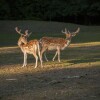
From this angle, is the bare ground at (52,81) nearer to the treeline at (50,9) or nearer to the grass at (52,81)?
the grass at (52,81)

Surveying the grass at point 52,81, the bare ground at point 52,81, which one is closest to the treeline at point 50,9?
the grass at point 52,81

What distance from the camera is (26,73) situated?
51.7ft

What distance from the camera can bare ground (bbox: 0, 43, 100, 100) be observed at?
10.9 metres

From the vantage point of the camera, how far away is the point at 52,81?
43.5 ft

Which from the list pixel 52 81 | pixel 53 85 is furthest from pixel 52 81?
pixel 53 85

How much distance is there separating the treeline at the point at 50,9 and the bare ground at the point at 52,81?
4685 cm

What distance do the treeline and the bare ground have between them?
154ft

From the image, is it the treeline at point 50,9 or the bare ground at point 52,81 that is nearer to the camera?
the bare ground at point 52,81

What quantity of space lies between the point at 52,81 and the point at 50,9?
5374 cm

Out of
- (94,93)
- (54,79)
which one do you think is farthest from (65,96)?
(54,79)

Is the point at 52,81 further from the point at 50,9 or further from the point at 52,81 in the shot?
the point at 50,9

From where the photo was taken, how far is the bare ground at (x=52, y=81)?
10.9 meters

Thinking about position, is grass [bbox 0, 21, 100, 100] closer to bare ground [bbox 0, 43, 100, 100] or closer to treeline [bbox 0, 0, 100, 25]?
bare ground [bbox 0, 43, 100, 100]

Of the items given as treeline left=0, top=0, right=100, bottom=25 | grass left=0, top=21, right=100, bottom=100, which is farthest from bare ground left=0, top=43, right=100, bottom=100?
treeline left=0, top=0, right=100, bottom=25
